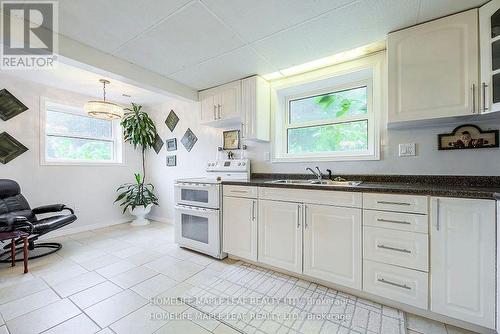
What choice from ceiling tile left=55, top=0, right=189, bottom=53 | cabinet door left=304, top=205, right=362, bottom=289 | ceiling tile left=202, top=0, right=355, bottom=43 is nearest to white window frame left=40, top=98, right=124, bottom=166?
ceiling tile left=55, top=0, right=189, bottom=53

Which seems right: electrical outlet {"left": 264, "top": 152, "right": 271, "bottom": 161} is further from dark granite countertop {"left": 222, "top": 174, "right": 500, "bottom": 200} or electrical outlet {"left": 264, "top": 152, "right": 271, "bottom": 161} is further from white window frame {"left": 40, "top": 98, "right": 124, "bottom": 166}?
white window frame {"left": 40, "top": 98, "right": 124, "bottom": 166}

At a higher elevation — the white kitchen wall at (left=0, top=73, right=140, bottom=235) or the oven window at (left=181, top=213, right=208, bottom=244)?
the white kitchen wall at (left=0, top=73, right=140, bottom=235)

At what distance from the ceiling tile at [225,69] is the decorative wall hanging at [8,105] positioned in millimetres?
2192

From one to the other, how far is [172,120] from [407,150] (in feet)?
12.0

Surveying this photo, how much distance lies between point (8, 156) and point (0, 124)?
425mm

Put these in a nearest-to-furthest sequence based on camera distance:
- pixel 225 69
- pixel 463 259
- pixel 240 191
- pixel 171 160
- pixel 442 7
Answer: pixel 463 259, pixel 442 7, pixel 240 191, pixel 225 69, pixel 171 160

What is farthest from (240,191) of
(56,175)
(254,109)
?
(56,175)

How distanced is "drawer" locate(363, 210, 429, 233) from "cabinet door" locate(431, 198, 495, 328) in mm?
59

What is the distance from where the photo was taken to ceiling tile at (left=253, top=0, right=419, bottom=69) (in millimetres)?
1543

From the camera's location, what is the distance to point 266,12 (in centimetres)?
158

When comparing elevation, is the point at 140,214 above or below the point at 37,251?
above

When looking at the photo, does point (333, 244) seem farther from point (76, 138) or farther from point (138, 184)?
point (76, 138)

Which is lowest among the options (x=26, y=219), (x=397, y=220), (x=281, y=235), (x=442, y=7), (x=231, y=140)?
(x=281, y=235)

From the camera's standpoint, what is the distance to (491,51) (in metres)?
1.43
